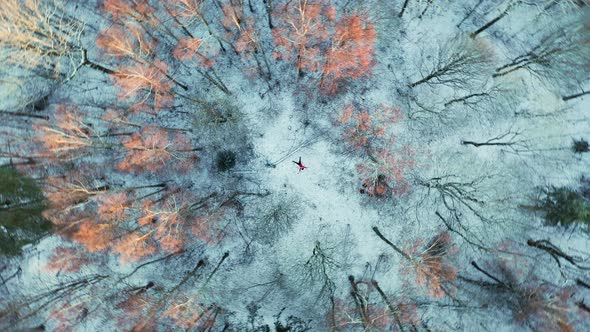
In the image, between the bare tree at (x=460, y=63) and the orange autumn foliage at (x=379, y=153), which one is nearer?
the bare tree at (x=460, y=63)

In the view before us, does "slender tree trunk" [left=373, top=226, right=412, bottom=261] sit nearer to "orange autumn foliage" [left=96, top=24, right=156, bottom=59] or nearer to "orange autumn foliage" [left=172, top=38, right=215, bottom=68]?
"orange autumn foliage" [left=172, top=38, right=215, bottom=68]

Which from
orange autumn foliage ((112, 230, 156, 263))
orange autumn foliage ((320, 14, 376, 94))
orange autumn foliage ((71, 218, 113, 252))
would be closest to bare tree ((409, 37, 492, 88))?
orange autumn foliage ((320, 14, 376, 94))

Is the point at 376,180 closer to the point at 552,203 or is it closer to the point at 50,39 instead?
the point at 552,203

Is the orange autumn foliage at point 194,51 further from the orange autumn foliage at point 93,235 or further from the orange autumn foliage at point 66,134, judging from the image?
the orange autumn foliage at point 93,235

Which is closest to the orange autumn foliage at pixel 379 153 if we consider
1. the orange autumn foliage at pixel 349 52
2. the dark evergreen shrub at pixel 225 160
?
the orange autumn foliage at pixel 349 52

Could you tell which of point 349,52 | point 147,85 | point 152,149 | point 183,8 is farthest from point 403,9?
point 152,149

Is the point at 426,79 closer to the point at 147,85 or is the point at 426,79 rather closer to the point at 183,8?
the point at 183,8

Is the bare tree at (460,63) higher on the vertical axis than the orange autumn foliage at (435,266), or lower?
higher

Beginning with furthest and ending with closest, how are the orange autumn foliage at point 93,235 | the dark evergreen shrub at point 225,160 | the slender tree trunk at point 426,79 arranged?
1. the dark evergreen shrub at point 225,160
2. the orange autumn foliage at point 93,235
3. the slender tree trunk at point 426,79
